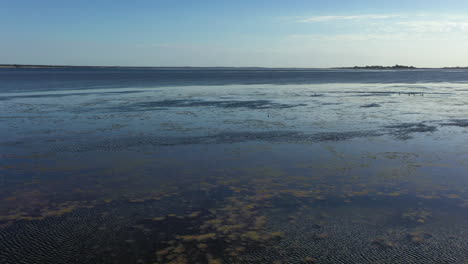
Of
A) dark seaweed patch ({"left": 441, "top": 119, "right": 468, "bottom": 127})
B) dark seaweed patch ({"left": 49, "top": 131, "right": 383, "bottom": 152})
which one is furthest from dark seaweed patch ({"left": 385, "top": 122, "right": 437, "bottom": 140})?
dark seaweed patch ({"left": 441, "top": 119, "right": 468, "bottom": 127})

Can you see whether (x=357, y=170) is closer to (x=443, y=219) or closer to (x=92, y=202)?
(x=443, y=219)

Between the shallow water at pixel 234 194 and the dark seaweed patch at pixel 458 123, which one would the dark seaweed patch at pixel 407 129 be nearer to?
the shallow water at pixel 234 194

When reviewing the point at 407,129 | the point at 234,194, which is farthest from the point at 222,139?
the point at 407,129

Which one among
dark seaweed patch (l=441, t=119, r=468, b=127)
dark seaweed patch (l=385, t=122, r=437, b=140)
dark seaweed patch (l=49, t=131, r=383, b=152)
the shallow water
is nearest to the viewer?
the shallow water

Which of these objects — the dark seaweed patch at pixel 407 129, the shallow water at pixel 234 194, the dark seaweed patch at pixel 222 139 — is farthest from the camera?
the dark seaweed patch at pixel 407 129

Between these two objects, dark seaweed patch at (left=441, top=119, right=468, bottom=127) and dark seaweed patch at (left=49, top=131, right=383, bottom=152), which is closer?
dark seaweed patch at (left=49, top=131, right=383, bottom=152)

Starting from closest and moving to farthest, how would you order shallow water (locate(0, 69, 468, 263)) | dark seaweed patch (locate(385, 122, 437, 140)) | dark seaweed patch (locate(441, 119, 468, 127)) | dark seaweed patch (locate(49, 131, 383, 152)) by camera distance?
1. shallow water (locate(0, 69, 468, 263))
2. dark seaweed patch (locate(49, 131, 383, 152))
3. dark seaweed patch (locate(385, 122, 437, 140))
4. dark seaweed patch (locate(441, 119, 468, 127))

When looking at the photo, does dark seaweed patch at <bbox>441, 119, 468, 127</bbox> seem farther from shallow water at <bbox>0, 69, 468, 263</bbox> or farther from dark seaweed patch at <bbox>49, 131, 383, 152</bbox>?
dark seaweed patch at <bbox>49, 131, 383, 152</bbox>

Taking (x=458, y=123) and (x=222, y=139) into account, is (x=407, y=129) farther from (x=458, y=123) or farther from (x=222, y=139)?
(x=222, y=139)

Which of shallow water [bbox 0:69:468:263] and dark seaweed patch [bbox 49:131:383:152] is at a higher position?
dark seaweed patch [bbox 49:131:383:152]

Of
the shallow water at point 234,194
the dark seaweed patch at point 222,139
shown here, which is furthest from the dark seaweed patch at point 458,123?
the dark seaweed patch at point 222,139

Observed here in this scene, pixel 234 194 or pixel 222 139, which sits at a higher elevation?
pixel 222 139

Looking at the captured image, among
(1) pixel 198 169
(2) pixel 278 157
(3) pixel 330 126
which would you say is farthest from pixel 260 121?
(1) pixel 198 169

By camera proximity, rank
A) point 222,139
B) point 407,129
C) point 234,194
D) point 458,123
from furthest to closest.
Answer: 1. point 458,123
2. point 407,129
3. point 222,139
4. point 234,194
